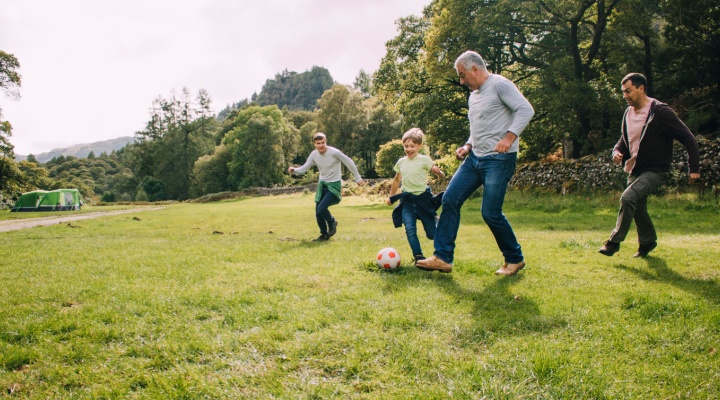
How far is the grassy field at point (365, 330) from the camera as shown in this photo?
2359mm

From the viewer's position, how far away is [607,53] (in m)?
21.6

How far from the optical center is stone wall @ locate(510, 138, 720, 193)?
13273 millimetres

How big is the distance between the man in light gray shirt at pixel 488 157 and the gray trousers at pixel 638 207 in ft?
5.42

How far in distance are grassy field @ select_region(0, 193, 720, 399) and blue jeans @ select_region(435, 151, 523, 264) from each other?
1.18 ft

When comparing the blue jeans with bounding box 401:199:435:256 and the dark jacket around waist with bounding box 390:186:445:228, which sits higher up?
the dark jacket around waist with bounding box 390:186:445:228

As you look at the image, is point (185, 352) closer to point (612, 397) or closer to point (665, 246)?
point (612, 397)

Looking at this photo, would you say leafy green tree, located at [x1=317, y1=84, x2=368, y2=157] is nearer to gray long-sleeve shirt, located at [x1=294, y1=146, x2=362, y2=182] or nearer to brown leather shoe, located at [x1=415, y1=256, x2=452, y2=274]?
gray long-sleeve shirt, located at [x1=294, y1=146, x2=362, y2=182]

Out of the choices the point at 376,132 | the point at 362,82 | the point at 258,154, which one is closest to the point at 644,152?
the point at 258,154

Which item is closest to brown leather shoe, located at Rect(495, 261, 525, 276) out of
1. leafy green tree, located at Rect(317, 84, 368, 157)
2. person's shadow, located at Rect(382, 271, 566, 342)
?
person's shadow, located at Rect(382, 271, 566, 342)

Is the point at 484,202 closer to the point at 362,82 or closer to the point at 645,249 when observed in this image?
the point at 645,249

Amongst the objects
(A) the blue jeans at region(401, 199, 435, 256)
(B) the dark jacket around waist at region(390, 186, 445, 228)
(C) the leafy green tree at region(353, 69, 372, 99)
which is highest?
(C) the leafy green tree at region(353, 69, 372, 99)

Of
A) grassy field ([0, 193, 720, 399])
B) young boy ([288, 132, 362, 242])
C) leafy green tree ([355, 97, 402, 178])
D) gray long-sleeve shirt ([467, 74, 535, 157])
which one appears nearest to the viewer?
grassy field ([0, 193, 720, 399])

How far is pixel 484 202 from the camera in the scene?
15.8 ft

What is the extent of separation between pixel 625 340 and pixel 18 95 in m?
44.6
